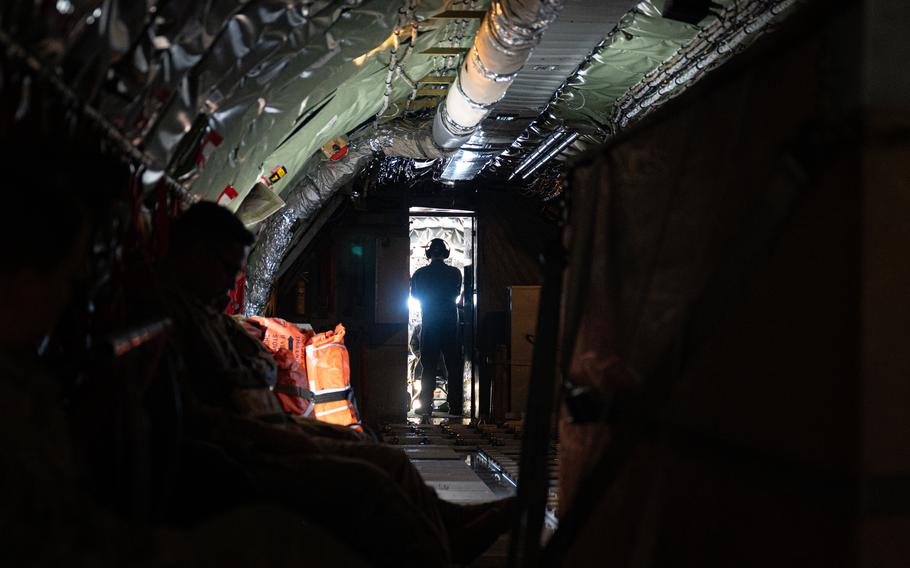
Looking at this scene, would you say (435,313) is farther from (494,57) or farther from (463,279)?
(494,57)

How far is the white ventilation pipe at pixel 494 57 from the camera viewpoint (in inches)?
148

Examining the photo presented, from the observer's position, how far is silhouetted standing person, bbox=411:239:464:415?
9.45m

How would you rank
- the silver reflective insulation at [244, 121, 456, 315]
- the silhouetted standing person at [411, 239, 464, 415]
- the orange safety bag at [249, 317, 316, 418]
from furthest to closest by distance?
1. the silhouetted standing person at [411, 239, 464, 415]
2. the silver reflective insulation at [244, 121, 456, 315]
3. the orange safety bag at [249, 317, 316, 418]

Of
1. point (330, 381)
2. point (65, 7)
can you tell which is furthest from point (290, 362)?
point (65, 7)

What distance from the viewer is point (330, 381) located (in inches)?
196

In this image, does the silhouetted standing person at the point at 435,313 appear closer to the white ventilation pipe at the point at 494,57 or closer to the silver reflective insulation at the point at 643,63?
the silver reflective insulation at the point at 643,63

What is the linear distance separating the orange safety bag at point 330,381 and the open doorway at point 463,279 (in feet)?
15.2

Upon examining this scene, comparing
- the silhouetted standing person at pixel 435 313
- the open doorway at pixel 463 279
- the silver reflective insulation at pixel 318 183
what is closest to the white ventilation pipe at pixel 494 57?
the silver reflective insulation at pixel 318 183

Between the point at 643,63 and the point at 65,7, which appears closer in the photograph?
the point at 65,7

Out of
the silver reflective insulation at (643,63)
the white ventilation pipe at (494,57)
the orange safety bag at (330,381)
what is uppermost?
the silver reflective insulation at (643,63)

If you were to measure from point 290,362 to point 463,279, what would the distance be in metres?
6.41

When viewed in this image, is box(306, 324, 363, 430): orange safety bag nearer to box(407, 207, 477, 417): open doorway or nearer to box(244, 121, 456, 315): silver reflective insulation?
box(244, 121, 456, 315): silver reflective insulation

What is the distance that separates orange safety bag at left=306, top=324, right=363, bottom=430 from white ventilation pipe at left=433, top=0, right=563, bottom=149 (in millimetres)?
1966

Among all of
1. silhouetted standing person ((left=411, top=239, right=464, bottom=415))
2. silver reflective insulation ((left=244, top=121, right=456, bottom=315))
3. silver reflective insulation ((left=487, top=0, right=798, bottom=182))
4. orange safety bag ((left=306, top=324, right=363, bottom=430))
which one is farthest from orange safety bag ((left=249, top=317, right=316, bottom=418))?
silhouetted standing person ((left=411, top=239, right=464, bottom=415))
